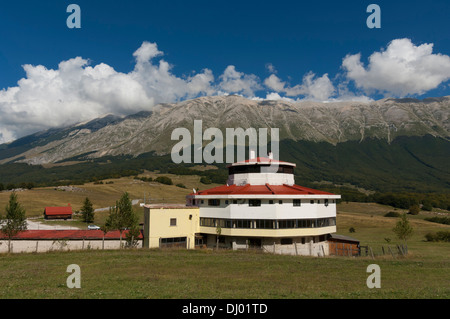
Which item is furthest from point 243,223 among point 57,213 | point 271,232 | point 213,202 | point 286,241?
point 57,213

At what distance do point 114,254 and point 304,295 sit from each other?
2530 cm

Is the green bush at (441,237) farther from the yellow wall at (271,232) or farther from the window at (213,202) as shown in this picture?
the window at (213,202)

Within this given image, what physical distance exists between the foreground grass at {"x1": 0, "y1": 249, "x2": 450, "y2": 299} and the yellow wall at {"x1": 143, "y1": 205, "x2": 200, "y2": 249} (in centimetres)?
881

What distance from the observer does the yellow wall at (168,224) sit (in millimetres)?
46625

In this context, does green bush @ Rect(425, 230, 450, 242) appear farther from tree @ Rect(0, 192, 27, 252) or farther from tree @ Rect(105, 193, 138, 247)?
tree @ Rect(0, 192, 27, 252)

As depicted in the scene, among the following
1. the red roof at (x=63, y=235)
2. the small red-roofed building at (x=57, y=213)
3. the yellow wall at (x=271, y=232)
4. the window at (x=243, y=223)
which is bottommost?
the small red-roofed building at (x=57, y=213)

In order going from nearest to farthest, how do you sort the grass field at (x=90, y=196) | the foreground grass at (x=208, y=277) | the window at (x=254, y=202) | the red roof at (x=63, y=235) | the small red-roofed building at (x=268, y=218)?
the foreground grass at (x=208, y=277) → the red roof at (x=63, y=235) → the small red-roofed building at (x=268, y=218) → the window at (x=254, y=202) → the grass field at (x=90, y=196)

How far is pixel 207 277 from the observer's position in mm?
25312

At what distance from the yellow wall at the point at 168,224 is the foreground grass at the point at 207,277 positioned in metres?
8.81

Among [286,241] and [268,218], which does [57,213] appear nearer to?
[268,218]

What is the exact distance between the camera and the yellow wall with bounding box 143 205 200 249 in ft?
153

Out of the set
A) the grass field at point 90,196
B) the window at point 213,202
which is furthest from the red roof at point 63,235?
the grass field at point 90,196

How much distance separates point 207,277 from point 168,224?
23.6 meters
